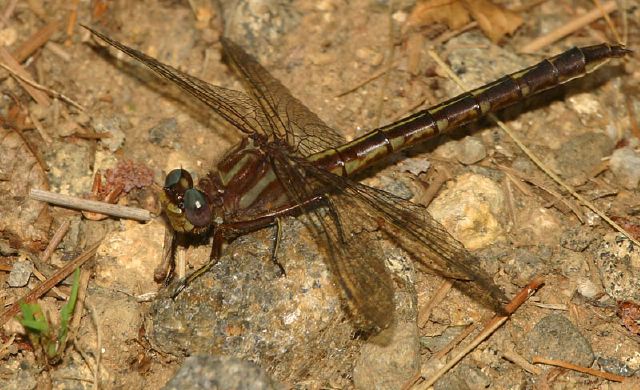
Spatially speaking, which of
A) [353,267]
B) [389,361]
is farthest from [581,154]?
[389,361]

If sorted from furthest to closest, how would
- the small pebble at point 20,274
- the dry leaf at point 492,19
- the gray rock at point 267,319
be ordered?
the dry leaf at point 492,19 → the small pebble at point 20,274 → the gray rock at point 267,319

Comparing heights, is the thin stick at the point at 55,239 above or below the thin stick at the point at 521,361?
above

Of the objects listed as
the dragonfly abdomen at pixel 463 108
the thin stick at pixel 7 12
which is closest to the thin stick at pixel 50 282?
the dragonfly abdomen at pixel 463 108

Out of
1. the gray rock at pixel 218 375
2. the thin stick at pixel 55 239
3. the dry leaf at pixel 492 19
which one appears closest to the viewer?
the gray rock at pixel 218 375

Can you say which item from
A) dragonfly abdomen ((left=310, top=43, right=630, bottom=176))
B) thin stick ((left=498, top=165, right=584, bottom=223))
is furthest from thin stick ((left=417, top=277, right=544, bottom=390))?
dragonfly abdomen ((left=310, top=43, right=630, bottom=176))

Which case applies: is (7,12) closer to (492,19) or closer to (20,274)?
(20,274)

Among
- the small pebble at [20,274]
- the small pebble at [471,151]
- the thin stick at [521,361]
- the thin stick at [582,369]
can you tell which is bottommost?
the thin stick at [582,369]

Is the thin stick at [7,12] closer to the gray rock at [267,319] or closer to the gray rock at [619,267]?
the gray rock at [267,319]

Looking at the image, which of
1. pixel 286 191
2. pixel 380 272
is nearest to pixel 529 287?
pixel 380 272
